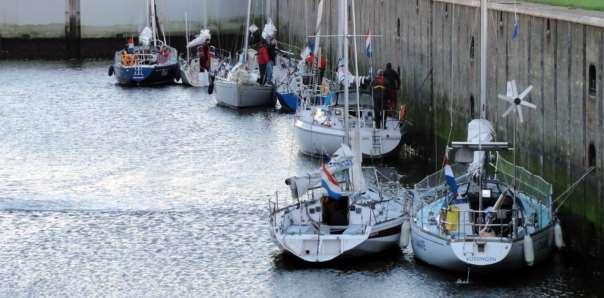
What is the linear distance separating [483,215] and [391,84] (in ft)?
54.5

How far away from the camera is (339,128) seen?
49.8 m

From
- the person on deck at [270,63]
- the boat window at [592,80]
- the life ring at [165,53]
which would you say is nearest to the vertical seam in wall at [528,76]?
the boat window at [592,80]

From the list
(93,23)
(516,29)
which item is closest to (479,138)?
(516,29)

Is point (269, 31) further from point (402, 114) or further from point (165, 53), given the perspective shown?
point (402, 114)

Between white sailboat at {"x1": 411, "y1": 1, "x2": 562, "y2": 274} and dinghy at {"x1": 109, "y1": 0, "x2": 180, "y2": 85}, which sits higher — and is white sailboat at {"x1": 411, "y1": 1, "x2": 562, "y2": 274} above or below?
below

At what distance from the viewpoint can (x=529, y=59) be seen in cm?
4031

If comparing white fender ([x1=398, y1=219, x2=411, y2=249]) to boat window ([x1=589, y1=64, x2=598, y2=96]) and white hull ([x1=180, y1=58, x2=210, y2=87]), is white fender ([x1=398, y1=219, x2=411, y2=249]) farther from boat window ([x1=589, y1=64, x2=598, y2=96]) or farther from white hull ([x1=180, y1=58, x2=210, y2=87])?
white hull ([x1=180, y1=58, x2=210, y2=87])

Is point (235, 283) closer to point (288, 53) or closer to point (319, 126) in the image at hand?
point (319, 126)

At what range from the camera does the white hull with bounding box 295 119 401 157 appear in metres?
49.0

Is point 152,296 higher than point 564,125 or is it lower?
lower

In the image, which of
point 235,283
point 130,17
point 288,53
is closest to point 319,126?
point 235,283

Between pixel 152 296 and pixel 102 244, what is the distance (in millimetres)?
4919

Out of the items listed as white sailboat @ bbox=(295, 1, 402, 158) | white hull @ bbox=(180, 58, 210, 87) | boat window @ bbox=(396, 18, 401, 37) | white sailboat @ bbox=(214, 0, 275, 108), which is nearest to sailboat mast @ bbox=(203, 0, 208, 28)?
white hull @ bbox=(180, 58, 210, 87)

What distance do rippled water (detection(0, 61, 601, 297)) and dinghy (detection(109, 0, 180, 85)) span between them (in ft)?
13.2
